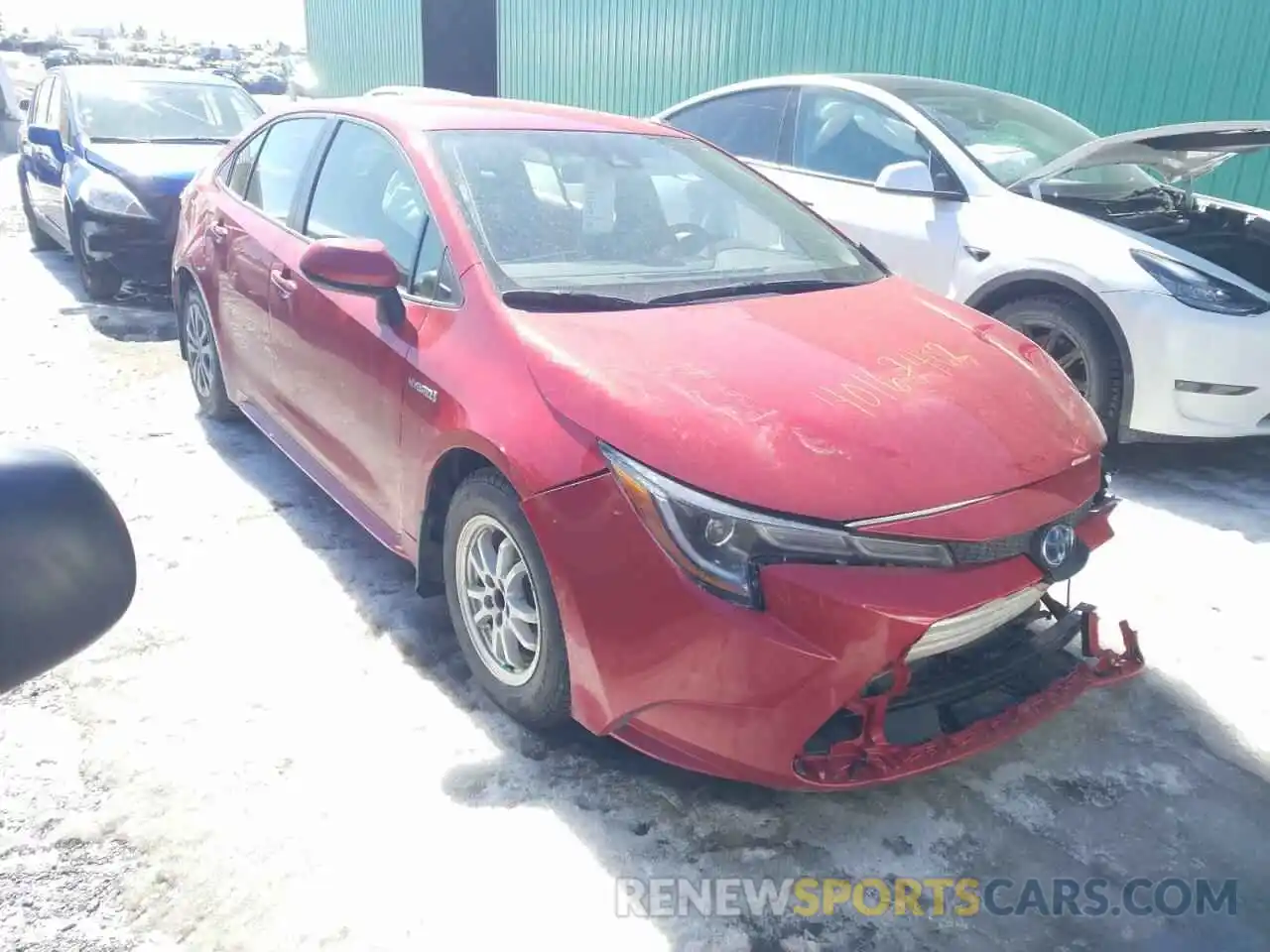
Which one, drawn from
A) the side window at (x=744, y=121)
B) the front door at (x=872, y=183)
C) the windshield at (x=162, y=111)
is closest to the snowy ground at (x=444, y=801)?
the front door at (x=872, y=183)

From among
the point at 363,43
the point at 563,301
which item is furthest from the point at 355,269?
the point at 363,43

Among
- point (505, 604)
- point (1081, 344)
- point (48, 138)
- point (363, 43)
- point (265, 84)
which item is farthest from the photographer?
point (265, 84)

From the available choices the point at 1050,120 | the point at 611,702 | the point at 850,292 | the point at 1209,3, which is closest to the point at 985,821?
the point at 611,702

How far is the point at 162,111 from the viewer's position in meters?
7.86

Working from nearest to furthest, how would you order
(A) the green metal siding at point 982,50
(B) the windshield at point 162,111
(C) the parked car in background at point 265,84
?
(B) the windshield at point 162,111 < (A) the green metal siding at point 982,50 < (C) the parked car in background at point 265,84

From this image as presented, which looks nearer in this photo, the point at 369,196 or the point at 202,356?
the point at 369,196

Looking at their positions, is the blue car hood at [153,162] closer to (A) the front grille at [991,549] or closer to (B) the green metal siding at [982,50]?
(A) the front grille at [991,549]

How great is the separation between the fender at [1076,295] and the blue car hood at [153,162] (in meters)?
5.04

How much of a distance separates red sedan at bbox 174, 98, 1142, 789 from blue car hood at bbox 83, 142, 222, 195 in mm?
3826

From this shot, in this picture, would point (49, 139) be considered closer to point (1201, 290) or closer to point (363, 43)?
point (1201, 290)

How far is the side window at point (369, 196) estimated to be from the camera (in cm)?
306

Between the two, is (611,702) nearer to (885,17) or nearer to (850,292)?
(850,292)

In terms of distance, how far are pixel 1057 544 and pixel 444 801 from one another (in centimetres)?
158

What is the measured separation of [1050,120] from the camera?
545 cm
